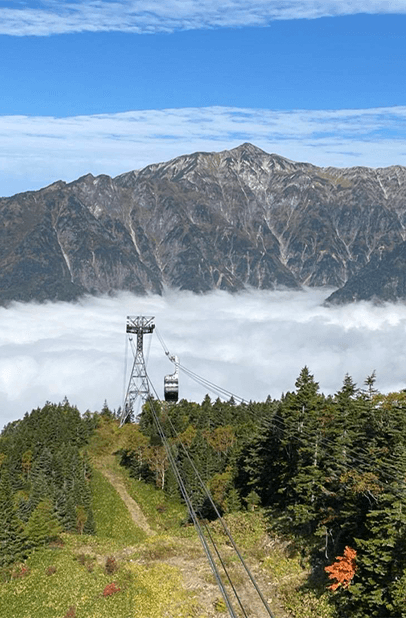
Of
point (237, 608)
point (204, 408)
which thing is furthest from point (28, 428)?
point (237, 608)

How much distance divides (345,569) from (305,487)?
1255cm

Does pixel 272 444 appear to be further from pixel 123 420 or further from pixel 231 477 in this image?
pixel 123 420

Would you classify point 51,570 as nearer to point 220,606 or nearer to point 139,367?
point 220,606

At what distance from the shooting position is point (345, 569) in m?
41.2

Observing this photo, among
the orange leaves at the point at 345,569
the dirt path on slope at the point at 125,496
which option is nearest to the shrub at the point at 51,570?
the orange leaves at the point at 345,569

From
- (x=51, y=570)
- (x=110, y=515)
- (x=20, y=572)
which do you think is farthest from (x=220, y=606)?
(x=110, y=515)

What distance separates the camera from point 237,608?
44.2 m

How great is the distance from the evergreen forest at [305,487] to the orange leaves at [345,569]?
0.07m

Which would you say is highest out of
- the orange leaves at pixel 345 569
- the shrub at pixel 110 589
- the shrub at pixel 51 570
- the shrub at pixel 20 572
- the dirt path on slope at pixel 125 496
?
the orange leaves at pixel 345 569

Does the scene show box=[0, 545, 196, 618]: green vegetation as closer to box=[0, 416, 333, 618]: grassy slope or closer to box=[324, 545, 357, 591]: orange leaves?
box=[0, 416, 333, 618]: grassy slope

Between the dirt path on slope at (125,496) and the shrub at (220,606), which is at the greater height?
the shrub at (220,606)

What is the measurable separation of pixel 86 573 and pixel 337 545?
20.4 meters

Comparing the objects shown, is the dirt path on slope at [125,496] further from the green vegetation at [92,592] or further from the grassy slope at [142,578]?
the green vegetation at [92,592]

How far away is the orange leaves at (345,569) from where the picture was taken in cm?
4100
